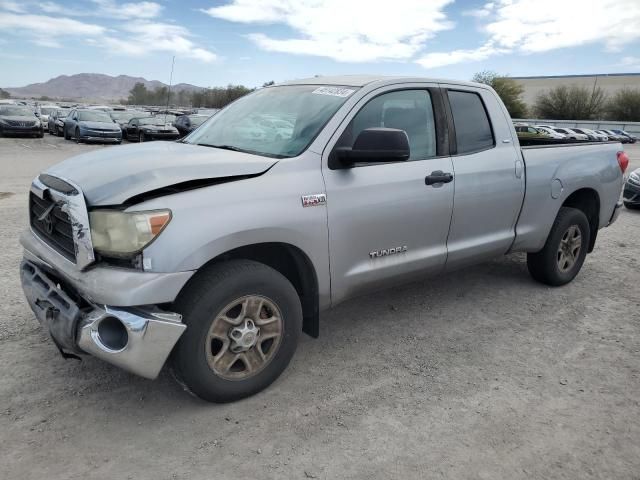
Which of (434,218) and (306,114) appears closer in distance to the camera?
(306,114)

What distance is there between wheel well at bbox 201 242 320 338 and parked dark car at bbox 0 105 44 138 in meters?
24.4

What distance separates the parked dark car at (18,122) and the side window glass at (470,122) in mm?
24224

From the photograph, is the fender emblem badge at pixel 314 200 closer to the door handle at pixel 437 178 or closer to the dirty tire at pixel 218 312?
the dirty tire at pixel 218 312

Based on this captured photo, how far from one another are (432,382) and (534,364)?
806mm

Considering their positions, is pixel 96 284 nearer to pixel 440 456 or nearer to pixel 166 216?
pixel 166 216

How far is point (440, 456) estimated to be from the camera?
2654 mm

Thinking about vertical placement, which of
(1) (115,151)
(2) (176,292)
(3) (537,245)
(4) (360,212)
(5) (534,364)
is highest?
(1) (115,151)

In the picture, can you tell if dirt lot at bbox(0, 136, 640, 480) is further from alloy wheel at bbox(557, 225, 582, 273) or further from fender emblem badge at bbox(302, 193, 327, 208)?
fender emblem badge at bbox(302, 193, 327, 208)

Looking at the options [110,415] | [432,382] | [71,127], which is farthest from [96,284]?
[71,127]

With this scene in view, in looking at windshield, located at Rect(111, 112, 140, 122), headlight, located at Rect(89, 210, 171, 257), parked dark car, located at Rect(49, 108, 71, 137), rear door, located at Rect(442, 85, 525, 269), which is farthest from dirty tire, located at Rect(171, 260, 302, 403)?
windshield, located at Rect(111, 112, 140, 122)

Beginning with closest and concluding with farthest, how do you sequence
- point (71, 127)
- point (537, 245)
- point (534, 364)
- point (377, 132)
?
point (377, 132) < point (534, 364) < point (537, 245) < point (71, 127)

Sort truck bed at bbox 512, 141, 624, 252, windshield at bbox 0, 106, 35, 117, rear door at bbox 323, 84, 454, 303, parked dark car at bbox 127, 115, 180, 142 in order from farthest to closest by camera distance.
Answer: windshield at bbox 0, 106, 35, 117
parked dark car at bbox 127, 115, 180, 142
truck bed at bbox 512, 141, 624, 252
rear door at bbox 323, 84, 454, 303

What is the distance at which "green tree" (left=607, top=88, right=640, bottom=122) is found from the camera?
65.4m

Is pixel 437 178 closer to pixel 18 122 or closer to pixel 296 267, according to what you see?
pixel 296 267
